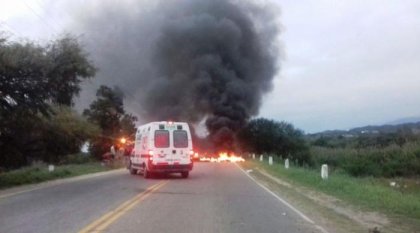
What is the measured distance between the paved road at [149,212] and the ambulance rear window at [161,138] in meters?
7.45

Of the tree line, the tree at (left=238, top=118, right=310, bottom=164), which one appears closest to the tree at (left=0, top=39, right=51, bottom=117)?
the tree line

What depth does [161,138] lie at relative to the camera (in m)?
28.4

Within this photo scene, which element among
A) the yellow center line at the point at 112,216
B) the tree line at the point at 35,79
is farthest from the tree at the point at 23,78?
the yellow center line at the point at 112,216

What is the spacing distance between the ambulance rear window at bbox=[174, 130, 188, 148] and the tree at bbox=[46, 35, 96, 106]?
213 inches

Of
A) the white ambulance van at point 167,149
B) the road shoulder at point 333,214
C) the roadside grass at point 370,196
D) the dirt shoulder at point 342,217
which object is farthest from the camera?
the white ambulance van at point 167,149

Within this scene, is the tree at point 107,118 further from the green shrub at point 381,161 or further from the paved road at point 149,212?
the paved road at point 149,212

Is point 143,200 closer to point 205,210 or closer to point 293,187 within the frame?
point 205,210

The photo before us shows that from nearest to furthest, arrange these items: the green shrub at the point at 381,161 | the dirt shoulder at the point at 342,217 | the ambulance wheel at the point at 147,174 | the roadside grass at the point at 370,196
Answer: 1. the dirt shoulder at the point at 342,217
2. the roadside grass at the point at 370,196
3. the ambulance wheel at the point at 147,174
4. the green shrub at the point at 381,161

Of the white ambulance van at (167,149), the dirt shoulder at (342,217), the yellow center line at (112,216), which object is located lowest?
the dirt shoulder at (342,217)

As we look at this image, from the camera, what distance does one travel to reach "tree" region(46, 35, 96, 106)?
93.3ft

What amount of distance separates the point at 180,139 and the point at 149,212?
14.7 metres

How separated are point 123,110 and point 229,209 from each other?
5462 centimetres

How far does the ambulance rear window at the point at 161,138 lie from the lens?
92.6ft

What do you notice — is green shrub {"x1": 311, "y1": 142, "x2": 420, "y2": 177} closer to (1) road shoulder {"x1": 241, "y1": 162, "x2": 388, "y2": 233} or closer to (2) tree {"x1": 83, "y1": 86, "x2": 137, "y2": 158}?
(2) tree {"x1": 83, "y1": 86, "x2": 137, "y2": 158}
